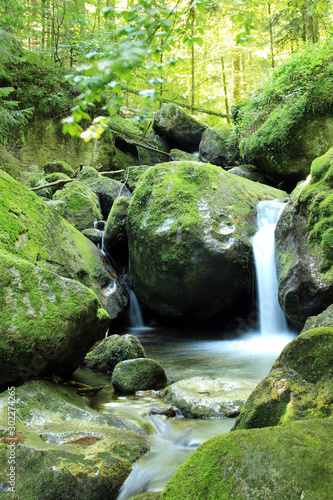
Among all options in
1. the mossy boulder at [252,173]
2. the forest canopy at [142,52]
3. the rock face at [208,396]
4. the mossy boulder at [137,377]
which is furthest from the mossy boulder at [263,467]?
the mossy boulder at [252,173]

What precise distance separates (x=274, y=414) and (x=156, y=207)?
5.72 meters

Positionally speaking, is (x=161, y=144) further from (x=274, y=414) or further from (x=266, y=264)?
(x=274, y=414)

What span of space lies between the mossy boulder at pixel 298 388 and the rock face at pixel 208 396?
3.74 feet

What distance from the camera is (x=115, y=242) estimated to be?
9031 millimetres

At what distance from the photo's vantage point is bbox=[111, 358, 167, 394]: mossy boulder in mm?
4461

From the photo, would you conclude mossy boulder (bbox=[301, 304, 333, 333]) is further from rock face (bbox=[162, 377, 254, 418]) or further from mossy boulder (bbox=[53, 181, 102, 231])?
mossy boulder (bbox=[53, 181, 102, 231])

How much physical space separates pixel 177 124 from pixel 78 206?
772 cm

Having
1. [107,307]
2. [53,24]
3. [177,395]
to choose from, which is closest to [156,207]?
[107,307]

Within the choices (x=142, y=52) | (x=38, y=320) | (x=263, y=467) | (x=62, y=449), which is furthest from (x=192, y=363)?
(x=142, y=52)

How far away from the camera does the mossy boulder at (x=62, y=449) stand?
2.13 metres

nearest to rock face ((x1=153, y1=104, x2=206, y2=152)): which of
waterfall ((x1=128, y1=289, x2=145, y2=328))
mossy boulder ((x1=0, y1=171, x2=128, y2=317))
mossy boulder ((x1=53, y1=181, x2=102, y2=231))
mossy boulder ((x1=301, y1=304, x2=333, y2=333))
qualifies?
mossy boulder ((x1=53, y1=181, x2=102, y2=231))

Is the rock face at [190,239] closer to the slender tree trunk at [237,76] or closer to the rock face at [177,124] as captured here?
the rock face at [177,124]

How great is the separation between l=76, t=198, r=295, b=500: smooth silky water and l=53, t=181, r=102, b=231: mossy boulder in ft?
8.96

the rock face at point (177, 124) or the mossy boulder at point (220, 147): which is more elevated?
the rock face at point (177, 124)
